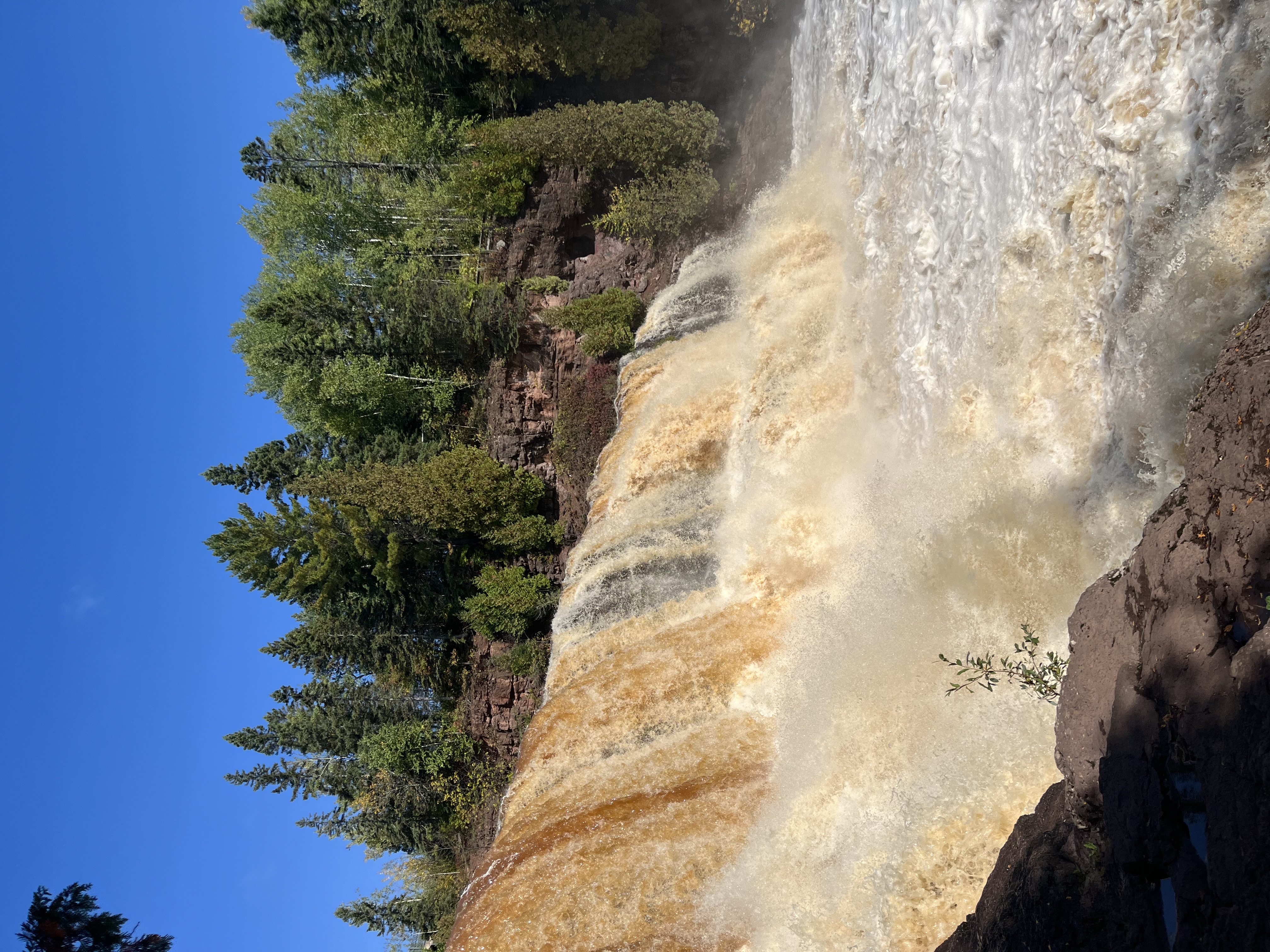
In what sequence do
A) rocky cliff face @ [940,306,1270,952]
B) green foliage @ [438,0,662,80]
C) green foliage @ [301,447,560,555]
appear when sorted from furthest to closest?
green foliage @ [438,0,662,80]
green foliage @ [301,447,560,555]
rocky cliff face @ [940,306,1270,952]

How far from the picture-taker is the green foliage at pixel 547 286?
17.1 metres

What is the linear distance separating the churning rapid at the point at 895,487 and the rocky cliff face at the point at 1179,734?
3.57ft

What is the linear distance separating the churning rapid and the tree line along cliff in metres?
3.17

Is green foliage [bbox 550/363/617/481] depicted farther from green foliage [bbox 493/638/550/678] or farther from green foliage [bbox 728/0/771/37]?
green foliage [bbox 728/0/771/37]

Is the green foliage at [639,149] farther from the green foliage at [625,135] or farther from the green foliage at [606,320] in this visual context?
the green foliage at [606,320]

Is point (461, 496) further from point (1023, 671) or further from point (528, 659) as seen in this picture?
point (1023, 671)

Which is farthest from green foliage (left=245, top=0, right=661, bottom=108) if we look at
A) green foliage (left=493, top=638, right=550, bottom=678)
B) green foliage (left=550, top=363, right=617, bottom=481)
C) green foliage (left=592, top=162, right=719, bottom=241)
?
green foliage (left=493, top=638, right=550, bottom=678)

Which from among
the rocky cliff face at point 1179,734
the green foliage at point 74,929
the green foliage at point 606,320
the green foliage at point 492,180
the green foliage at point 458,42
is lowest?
the rocky cliff face at point 1179,734

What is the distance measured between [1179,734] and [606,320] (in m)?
12.7

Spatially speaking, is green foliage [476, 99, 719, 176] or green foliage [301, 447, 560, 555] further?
green foliage [476, 99, 719, 176]

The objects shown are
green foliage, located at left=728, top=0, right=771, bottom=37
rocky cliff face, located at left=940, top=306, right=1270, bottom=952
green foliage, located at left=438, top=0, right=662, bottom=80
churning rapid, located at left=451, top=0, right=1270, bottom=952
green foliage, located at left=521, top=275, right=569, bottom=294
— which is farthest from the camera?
green foliage, located at left=521, top=275, right=569, bottom=294

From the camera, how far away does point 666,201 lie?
51.5 ft

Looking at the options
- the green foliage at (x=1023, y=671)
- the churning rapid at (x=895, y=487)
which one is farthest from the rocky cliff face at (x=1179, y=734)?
the churning rapid at (x=895, y=487)

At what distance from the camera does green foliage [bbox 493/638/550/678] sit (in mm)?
15523
